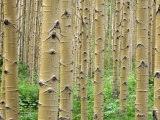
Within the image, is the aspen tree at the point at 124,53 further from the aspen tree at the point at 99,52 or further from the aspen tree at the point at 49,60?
the aspen tree at the point at 49,60

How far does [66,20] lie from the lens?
11.3ft

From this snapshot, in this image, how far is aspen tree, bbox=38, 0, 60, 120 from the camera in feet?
6.17

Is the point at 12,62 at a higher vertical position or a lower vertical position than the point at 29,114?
higher

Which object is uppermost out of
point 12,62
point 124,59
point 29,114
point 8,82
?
point 124,59

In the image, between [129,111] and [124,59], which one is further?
[129,111]

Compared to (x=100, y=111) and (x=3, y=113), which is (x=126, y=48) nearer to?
(x=100, y=111)

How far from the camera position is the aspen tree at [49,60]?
1.88 m

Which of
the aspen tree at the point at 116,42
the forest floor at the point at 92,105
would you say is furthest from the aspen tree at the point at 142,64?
the aspen tree at the point at 116,42

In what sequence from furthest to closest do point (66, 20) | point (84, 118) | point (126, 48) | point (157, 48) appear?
point (126, 48) < point (84, 118) < point (66, 20) < point (157, 48)

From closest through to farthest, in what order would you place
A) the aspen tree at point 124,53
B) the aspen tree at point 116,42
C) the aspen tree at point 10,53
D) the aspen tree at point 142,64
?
the aspen tree at point 10,53
the aspen tree at point 142,64
the aspen tree at point 124,53
the aspen tree at point 116,42

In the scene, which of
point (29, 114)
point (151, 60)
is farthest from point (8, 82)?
point (151, 60)

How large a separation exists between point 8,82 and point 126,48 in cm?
378

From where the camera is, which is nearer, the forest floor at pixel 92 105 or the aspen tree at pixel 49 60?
the aspen tree at pixel 49 60

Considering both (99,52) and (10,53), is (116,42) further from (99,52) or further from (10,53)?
(10,53)
